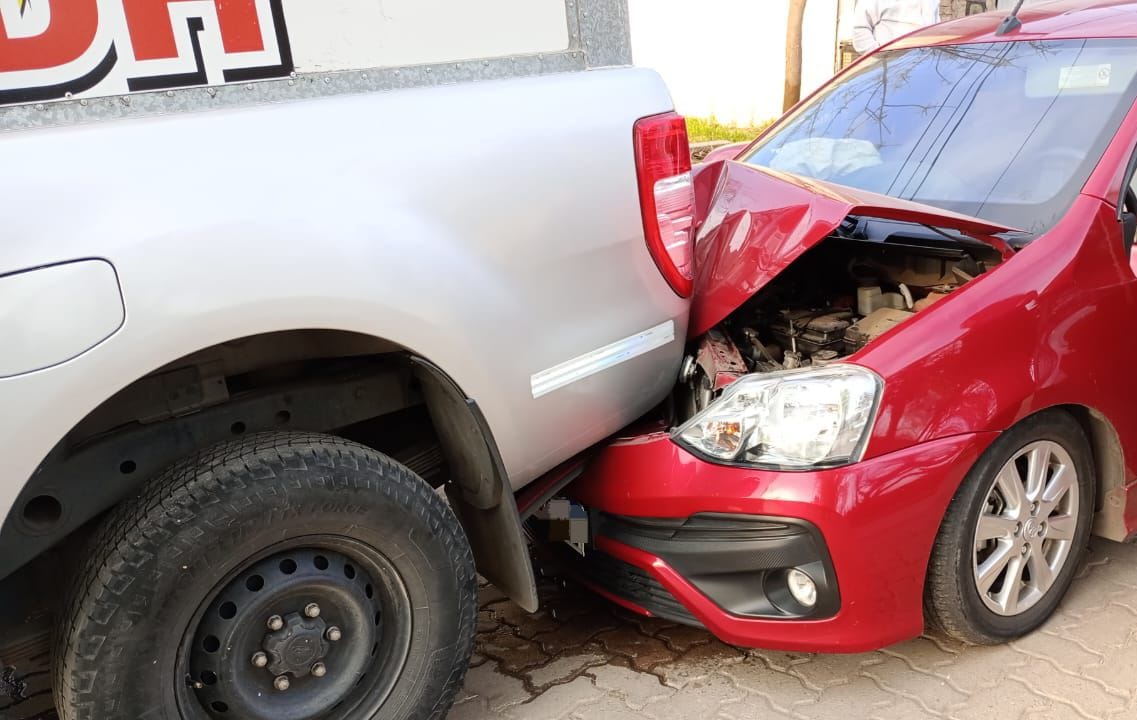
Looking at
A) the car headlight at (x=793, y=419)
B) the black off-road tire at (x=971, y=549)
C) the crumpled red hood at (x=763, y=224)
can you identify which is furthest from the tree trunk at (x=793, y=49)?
the car headlight at (x=793, y=419)

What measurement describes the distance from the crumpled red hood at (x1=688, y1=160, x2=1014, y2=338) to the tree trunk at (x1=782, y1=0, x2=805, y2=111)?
771cm

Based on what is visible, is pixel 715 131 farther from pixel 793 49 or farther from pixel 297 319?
pixel 297 319

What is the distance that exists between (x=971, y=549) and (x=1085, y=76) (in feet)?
5.26

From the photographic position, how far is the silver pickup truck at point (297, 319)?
165cm

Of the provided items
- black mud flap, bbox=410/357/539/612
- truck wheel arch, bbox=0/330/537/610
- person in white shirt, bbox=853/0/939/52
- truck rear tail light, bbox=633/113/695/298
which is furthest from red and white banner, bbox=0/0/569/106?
person in white shirt, bbox=853/0/939/52

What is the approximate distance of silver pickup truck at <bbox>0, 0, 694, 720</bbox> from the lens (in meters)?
1.65

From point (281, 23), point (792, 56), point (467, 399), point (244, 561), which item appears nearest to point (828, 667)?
point (467, 399)

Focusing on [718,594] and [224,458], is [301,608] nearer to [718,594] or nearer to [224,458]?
[224,458]

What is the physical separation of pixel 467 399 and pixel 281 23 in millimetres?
884

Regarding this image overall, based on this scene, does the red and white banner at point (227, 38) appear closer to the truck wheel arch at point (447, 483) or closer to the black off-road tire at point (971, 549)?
the truck wheel arch at point (447, 483)

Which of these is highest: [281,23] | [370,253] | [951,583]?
[281,23]

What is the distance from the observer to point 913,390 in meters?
2.28

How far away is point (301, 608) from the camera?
202 centimetres

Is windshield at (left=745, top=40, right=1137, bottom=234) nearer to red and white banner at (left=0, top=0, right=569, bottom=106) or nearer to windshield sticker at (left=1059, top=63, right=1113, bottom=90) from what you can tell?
windshield sticker at (left=1059, top=63, right=1113, bottom=90)
